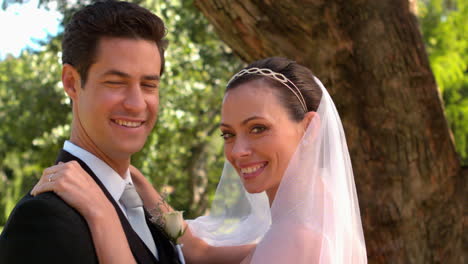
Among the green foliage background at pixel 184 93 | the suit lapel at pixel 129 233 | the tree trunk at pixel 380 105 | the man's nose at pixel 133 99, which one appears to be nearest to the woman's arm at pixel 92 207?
the suit lapel at pixel 129 233

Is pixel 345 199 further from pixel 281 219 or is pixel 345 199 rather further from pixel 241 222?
pixel 241 222

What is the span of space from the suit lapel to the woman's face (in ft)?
2.08

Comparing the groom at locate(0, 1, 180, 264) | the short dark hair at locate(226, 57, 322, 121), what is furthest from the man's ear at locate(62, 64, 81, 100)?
the short dark hair at locate(226, 57, 322, 121)

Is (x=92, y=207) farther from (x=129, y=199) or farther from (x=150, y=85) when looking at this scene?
(x=150, y=85)

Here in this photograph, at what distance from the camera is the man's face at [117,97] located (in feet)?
9.02

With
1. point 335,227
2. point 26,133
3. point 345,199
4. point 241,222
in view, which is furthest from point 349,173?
point 26,133

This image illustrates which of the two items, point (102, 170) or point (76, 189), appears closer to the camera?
point (76, 189)

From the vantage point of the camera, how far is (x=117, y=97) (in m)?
2.79

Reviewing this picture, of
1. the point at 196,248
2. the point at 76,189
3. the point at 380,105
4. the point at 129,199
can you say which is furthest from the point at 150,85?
the point at 380,105

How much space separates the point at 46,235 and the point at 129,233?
0.48 m

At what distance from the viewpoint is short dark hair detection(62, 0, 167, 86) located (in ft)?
9.04

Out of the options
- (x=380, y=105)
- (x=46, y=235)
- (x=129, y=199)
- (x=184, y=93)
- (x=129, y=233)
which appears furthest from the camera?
(x=184, y=93)

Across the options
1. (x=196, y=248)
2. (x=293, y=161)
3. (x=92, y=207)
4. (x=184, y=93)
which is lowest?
(x=196, y=248)

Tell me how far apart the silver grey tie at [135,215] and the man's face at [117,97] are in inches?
7.5
